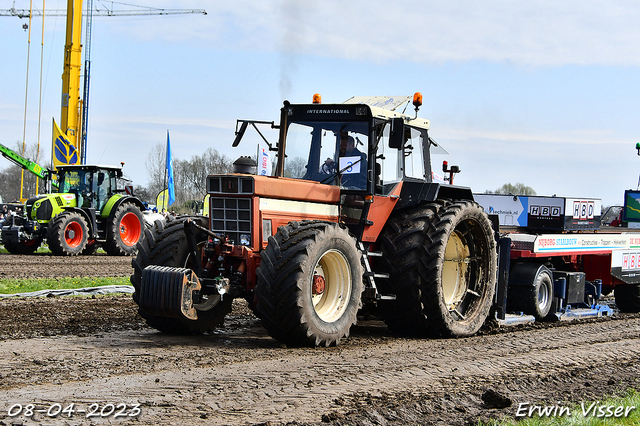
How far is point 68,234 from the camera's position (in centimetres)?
1981

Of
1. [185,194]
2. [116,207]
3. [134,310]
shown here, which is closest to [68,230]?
[116,207]

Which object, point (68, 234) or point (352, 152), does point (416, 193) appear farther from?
point (68, 234)

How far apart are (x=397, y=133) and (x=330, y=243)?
159cm

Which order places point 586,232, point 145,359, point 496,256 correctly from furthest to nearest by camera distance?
1. point 586,232
2. point 496,256
3. point 145,359

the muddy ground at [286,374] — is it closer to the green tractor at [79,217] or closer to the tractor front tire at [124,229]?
the green tractor at [79,217]

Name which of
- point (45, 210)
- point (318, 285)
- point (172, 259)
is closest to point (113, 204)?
point (45, 210)

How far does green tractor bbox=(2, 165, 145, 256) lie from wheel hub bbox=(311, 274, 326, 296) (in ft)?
46.5

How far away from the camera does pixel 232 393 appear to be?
4.96 m

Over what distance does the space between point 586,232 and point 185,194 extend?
42.9 m

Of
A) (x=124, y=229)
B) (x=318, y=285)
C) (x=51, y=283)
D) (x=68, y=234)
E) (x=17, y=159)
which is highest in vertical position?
(x=17, y=159)

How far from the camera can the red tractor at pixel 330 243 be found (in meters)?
6.54

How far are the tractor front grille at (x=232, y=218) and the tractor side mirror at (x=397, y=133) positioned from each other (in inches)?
69.4

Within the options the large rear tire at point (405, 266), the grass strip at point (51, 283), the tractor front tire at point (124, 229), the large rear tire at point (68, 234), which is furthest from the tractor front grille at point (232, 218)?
the large rear tire at point (68, 234)

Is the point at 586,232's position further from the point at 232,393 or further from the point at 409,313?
the point at 232,393
